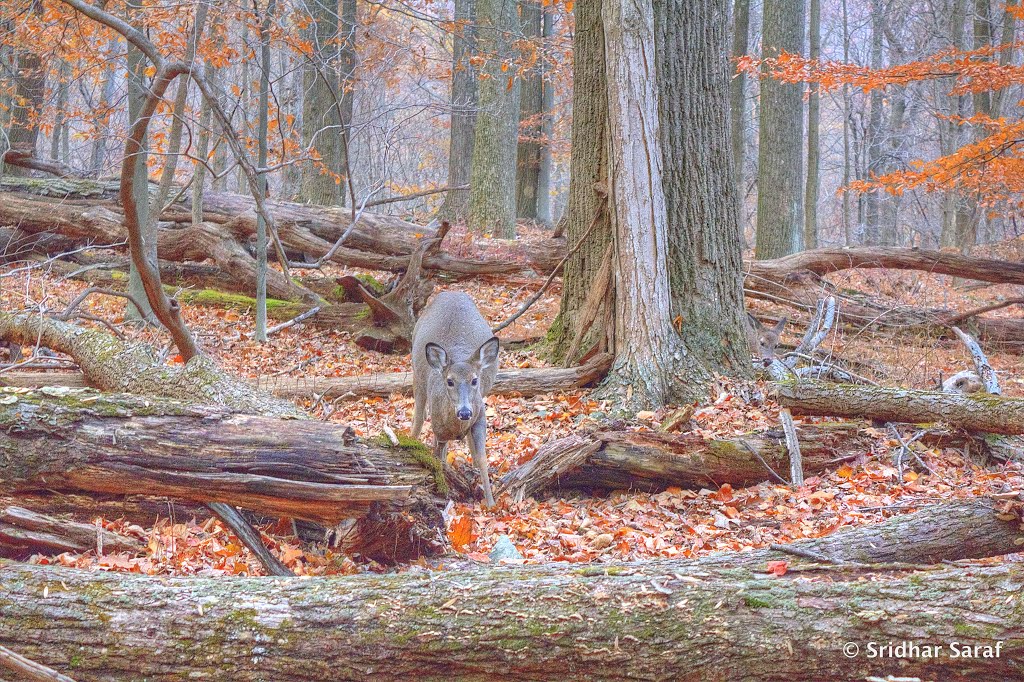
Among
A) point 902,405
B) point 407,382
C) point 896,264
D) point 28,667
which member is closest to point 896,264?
point 896,264

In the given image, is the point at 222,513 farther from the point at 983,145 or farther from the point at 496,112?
the point at 496,112

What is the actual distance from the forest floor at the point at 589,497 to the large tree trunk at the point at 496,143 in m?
7.29

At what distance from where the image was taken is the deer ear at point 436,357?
7242mm

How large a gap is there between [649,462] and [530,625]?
11.8 feet

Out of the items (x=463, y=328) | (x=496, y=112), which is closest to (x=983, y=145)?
(x=463, y=328)

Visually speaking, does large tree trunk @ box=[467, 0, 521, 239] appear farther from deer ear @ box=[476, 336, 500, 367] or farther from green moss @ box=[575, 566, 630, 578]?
green moss @ box=[575, 566, 630, 578]

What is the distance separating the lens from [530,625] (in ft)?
Result: 11.5

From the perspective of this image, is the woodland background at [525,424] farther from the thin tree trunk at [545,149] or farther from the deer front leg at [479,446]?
the thin tree trunk at [545,149]

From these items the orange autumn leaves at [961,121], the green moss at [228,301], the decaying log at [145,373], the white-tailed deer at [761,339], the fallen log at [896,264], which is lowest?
the decaying log at [145,373]

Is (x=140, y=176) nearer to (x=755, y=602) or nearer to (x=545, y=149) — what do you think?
(x=755, y=602)

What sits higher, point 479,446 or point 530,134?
point 530,134

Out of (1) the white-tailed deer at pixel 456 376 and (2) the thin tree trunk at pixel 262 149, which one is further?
(2) the thin tree trunk at pixel 262 149

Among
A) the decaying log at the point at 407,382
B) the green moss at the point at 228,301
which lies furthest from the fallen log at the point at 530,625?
the green moss at the point at 228,301

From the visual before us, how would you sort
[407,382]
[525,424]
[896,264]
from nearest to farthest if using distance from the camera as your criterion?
[525,424]
[407,382]
[896,264]
